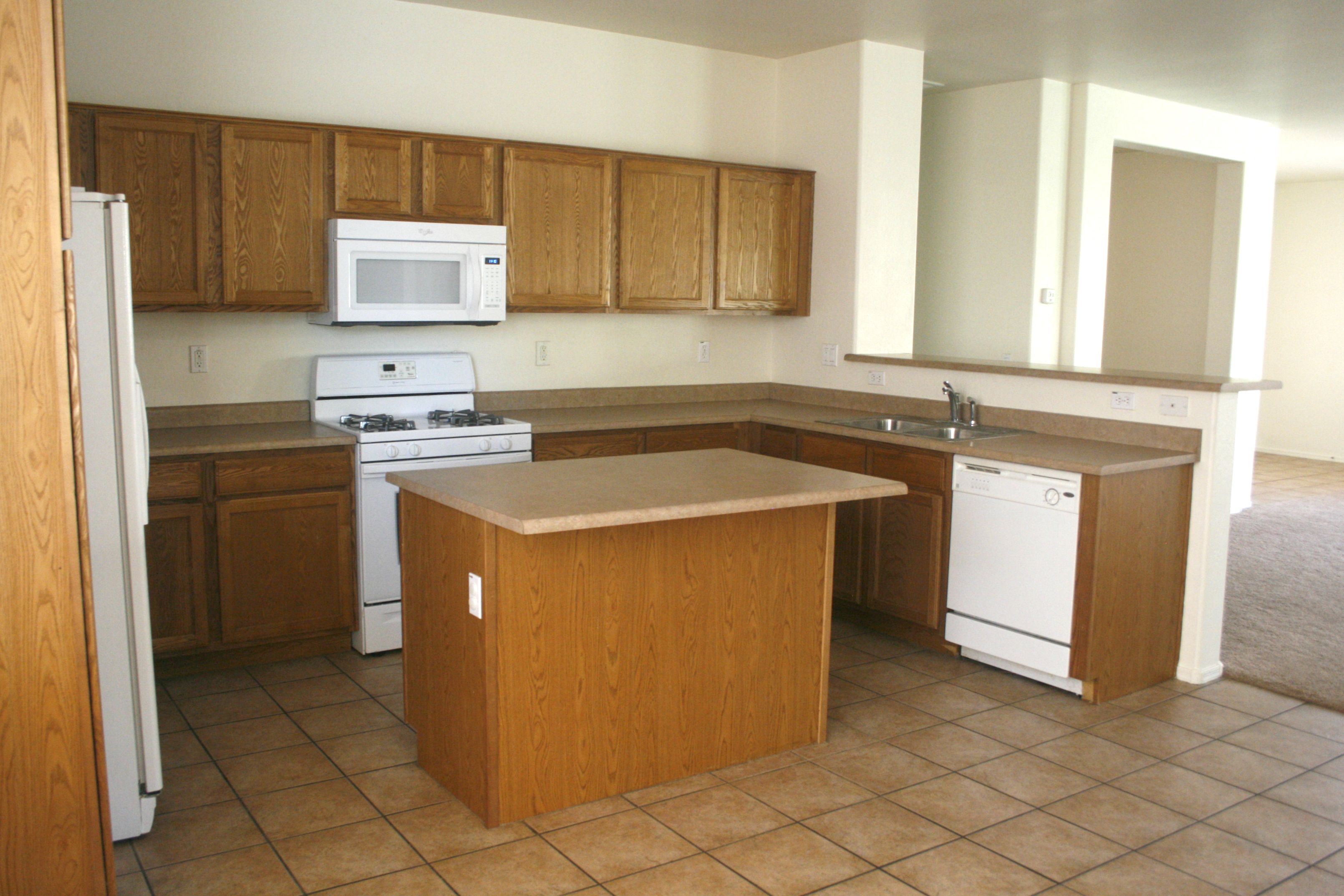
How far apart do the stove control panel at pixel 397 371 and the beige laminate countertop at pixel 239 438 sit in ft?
1.15

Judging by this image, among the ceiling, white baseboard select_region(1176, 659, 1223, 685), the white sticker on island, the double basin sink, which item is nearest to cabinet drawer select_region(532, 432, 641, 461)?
the double basin sink

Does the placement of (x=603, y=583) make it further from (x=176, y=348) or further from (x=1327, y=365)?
(x=1327, y=365)

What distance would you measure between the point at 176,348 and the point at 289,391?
46 cm

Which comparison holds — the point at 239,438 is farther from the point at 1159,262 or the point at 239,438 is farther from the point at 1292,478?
the point at 1292,478

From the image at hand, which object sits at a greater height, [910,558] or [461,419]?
[461,419]

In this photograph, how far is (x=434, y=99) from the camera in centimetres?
463

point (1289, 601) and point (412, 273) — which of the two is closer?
point (412, 273)

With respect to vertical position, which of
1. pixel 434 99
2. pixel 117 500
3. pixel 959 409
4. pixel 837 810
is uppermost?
pixel 434 99

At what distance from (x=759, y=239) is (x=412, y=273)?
1.79 m

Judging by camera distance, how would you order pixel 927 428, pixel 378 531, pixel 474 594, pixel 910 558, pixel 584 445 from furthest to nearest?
pixel 927 428 < pixel 584 445 < pixel 910 558 < pixel 378 531 < pixel 474 594

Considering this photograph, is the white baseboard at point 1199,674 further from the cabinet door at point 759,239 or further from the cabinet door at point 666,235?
the cabinet door at point 666,235

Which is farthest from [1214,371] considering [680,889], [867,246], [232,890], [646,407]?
[232,890]

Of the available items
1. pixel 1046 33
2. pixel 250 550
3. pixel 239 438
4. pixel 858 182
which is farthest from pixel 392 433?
pixel 1046 33

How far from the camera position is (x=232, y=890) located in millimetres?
2506
